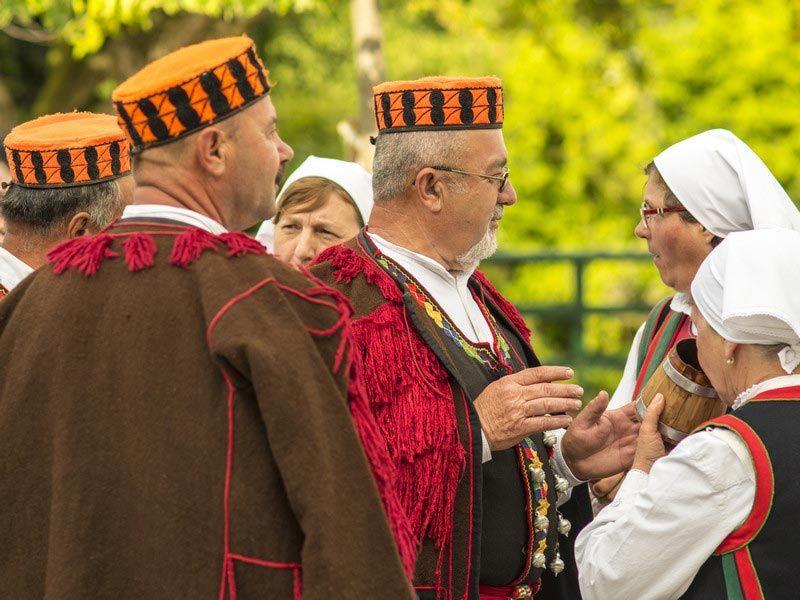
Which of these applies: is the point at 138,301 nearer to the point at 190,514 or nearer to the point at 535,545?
the point at 190,514

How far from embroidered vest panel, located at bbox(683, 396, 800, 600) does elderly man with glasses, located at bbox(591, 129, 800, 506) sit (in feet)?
3.31

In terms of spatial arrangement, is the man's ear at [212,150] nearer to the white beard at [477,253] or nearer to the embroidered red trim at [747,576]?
the white beard at [477,253]

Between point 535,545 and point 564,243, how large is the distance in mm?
9281

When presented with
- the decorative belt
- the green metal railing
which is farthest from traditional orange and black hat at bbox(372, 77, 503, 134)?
the green metal railing

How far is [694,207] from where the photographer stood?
3.96m

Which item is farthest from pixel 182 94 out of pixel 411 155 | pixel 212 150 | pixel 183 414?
pixel 411 155

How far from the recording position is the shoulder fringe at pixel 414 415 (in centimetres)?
319

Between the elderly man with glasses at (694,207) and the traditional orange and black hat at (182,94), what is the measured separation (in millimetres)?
1907

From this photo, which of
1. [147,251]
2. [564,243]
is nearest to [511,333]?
[147,251]

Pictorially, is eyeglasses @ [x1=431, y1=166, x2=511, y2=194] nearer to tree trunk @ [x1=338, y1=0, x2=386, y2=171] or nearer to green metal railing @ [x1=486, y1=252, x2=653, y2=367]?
tree trunk @ [x1=338, y1=0, x2=386, y2=171]

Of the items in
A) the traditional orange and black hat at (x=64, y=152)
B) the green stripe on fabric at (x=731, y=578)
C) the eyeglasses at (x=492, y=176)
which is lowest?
the green stripe on fabric at (x=731, y=578)


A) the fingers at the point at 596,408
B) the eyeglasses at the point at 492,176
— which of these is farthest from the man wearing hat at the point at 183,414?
the fingers at the point at 596,408

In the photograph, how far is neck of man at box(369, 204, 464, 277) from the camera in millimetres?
3574

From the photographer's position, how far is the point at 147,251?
2.38 m
